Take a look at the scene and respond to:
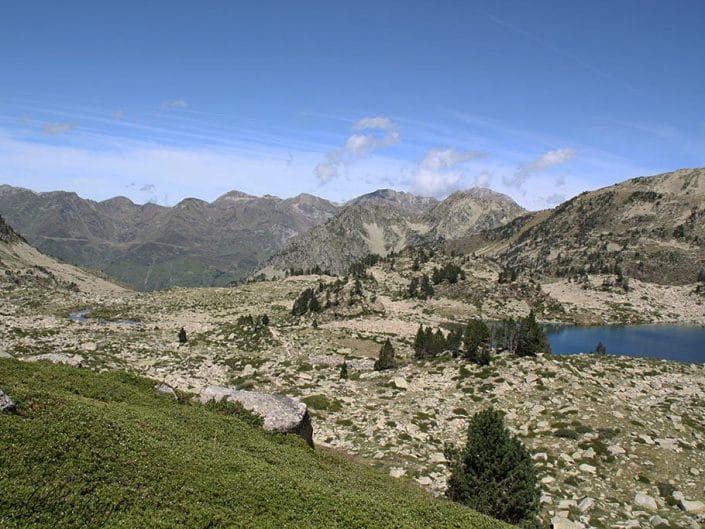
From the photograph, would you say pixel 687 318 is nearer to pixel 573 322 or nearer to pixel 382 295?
pixel 573 322

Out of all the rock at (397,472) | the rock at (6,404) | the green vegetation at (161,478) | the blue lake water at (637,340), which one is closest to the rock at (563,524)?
the green vegetation at (161,478)

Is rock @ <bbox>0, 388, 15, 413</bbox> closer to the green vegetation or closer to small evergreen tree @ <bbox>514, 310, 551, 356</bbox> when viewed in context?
the green vegetation

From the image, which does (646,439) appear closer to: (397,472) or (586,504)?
(586,504)

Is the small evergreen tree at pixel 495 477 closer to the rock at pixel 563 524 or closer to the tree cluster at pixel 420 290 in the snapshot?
the rock at pixel 563 524

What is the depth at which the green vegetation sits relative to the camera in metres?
10.7

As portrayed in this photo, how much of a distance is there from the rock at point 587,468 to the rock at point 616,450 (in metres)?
2.21

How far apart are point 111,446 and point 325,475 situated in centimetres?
688

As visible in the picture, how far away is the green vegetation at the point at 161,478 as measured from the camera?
10.7 meters

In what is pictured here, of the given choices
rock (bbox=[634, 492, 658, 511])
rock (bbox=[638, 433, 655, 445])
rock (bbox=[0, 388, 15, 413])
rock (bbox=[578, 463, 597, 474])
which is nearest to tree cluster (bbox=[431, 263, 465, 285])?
rock (bbox=[638, 433, 655, 445])

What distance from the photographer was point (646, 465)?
24.5 meters

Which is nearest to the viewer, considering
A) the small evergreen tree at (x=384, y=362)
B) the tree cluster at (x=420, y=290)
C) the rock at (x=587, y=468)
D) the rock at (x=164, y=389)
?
the rock at (x=164, y=389)

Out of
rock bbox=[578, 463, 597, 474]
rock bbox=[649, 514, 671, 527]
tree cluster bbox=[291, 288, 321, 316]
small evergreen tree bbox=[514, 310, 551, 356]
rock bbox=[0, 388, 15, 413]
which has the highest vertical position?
rock bbox=[0, 388, 15, 413]

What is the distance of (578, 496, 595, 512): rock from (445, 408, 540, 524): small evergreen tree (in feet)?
11.6

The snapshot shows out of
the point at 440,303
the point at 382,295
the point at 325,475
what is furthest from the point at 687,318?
the point at 325,475
